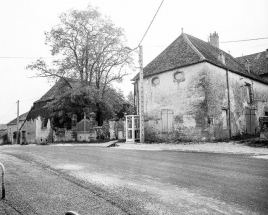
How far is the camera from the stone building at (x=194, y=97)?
17.5 meters

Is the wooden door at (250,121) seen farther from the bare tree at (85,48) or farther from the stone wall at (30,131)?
the stone wall at (30,131)

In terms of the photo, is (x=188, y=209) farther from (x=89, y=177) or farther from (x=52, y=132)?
(x=52, y=132)

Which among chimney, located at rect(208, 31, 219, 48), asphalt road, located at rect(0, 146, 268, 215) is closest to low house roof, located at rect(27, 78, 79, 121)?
chimney, located at rect(208, 31, 219, 48)

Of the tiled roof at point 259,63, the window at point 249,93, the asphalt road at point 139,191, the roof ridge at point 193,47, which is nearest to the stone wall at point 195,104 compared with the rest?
the window at point 249,93

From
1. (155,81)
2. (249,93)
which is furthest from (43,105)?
(249,93)

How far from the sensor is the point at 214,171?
677cm

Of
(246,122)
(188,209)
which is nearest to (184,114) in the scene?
(246,122)

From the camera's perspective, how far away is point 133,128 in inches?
745

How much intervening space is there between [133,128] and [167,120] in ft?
10.1

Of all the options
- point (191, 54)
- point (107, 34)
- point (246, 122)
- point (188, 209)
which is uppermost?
point (107, 34)

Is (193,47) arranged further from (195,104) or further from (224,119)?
(224,119)

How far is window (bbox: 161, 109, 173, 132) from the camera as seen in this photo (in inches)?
754

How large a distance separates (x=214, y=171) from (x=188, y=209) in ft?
10.9

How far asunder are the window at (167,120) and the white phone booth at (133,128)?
223 centimetres
